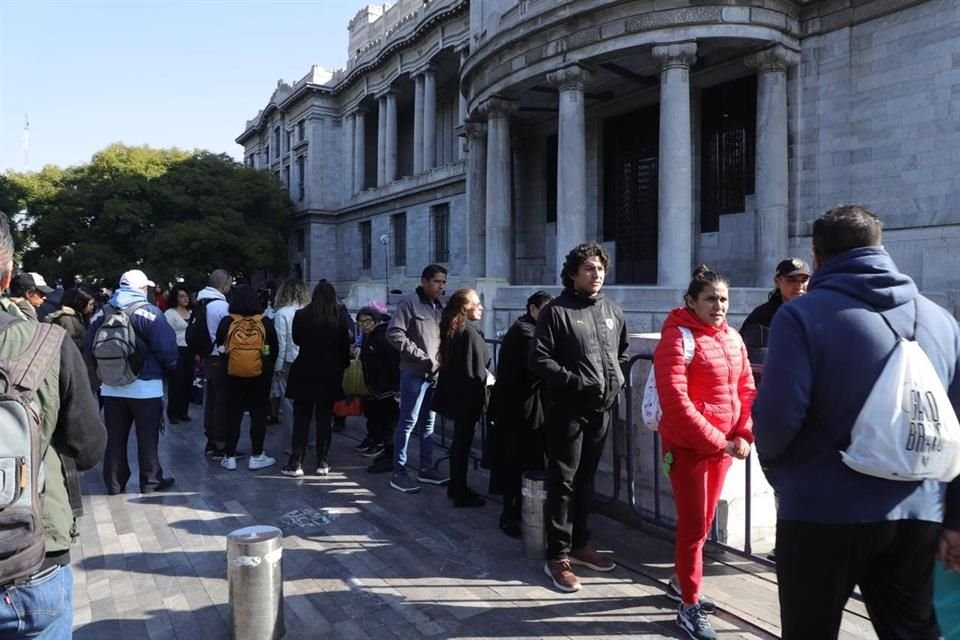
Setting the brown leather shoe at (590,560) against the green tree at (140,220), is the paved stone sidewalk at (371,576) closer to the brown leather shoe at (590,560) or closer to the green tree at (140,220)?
the brown leather shoe at (590,560)

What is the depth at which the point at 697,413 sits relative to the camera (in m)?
3.57

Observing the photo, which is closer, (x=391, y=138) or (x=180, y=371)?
(x=180, y=371)

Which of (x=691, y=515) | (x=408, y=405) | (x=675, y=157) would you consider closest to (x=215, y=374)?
(x=408, y=405)

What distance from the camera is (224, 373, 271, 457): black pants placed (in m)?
7.32

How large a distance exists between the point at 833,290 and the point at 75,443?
2.87 m

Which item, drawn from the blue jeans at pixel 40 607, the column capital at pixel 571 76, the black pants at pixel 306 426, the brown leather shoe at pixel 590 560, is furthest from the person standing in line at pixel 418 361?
the column capital at pixel 571 76

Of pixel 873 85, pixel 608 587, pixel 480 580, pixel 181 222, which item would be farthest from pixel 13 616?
pixel 181 222

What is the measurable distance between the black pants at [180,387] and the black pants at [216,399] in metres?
1.85

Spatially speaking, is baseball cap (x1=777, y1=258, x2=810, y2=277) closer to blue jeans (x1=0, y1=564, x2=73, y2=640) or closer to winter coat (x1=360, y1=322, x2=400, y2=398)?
winter coat (x1=360, y1=322, x2=400, y2=398)

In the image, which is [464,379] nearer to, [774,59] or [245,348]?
[245,348]

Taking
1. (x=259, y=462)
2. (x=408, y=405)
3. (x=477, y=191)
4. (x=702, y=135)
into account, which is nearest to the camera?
(x=408, y=405)

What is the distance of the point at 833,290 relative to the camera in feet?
7.85

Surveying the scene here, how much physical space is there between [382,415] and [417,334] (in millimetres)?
1557

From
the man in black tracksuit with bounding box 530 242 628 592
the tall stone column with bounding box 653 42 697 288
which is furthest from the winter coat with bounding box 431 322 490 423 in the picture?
the tall stone column with bounding box 653 42 697 288
